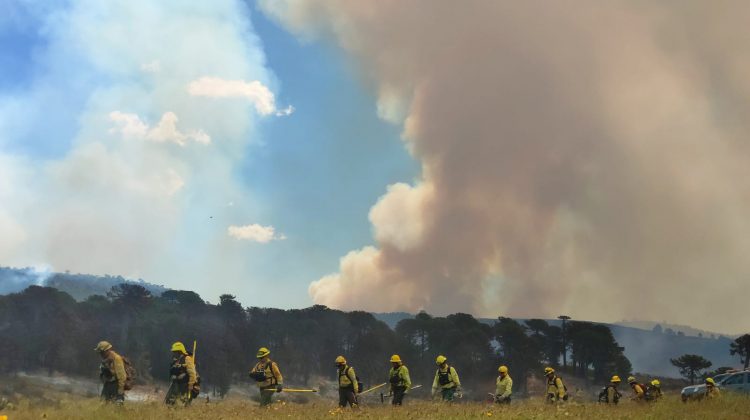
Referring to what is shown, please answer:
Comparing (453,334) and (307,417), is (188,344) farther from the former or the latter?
(307,417)

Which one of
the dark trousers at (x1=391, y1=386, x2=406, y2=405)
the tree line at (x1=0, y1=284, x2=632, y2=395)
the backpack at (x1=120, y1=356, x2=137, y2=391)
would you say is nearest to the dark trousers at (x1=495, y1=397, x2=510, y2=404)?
the dark trousers at (x1=391, y1=386, x2=406, y2=405)

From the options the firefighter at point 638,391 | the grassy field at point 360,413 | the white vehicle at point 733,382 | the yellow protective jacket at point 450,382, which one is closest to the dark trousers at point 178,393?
the grassy field at point 360,413

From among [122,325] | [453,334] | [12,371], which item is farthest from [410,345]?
[12,371]

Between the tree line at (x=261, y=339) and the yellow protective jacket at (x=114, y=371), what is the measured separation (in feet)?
257

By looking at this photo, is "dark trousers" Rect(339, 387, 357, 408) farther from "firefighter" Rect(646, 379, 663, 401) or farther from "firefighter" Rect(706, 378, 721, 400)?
"firefighter" Rect(706, 378, 721, 400)

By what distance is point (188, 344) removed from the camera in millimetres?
96812

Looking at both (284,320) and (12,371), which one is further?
(284,320)

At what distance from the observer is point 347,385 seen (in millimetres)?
21453

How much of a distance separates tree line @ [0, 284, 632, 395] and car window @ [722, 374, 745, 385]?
7475 centimetres

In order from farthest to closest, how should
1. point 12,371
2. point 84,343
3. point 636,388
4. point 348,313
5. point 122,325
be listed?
point 348,313 → point 122,325 → point 84,343 → point 12,371 → point 636,388

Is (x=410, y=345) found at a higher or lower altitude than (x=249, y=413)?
higher

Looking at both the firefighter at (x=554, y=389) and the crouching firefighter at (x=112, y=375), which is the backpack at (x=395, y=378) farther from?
the crouching firefighter at (x=112, y=375)

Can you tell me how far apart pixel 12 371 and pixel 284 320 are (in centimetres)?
4602

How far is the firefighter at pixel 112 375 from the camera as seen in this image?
17453 mm
